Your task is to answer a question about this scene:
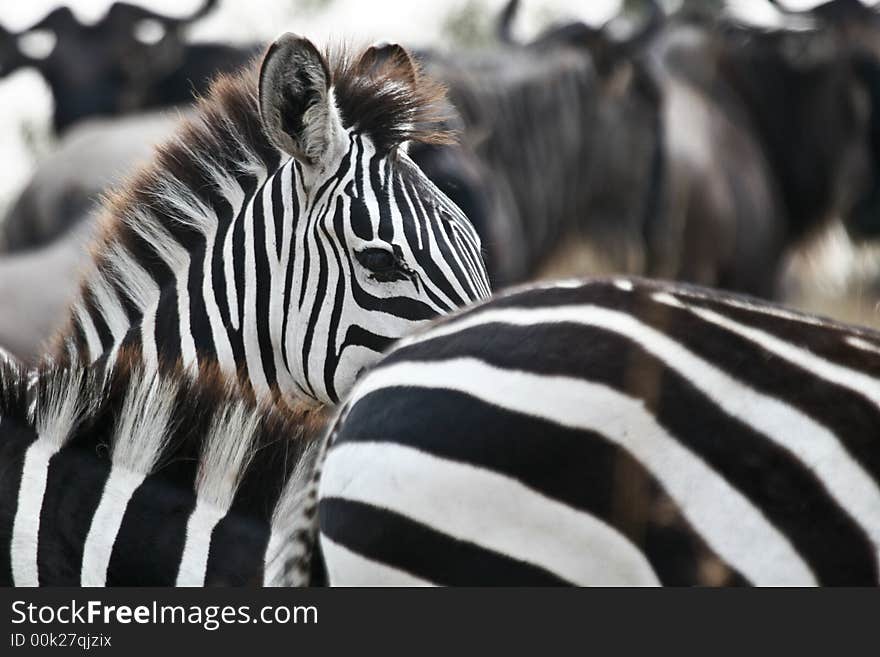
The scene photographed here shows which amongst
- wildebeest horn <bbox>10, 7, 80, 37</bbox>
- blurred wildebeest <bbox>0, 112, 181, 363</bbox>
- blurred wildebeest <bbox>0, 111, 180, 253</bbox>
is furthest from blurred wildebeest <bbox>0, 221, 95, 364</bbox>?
wildebeest horn <bbox>10, 7, 80, 37</bbox>

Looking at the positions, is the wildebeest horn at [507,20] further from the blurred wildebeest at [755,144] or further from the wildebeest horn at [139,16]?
the wildebeest horn at [139,16]

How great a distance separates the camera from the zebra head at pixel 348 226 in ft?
10.8

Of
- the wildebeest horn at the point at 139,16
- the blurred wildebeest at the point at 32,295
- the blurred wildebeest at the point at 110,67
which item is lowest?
the blurred wildebeest at the point at 32,295

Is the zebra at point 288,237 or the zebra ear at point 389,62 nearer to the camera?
the zebra at point 288,237

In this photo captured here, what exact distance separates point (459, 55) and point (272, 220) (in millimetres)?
8553

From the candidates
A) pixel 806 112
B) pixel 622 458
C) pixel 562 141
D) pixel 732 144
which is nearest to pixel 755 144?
pixel 732 144

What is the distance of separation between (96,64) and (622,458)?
1343cm

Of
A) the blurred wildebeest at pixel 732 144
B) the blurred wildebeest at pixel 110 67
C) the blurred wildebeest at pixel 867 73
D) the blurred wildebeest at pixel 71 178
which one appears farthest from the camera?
the blurred wildebeest at pixel 110 67

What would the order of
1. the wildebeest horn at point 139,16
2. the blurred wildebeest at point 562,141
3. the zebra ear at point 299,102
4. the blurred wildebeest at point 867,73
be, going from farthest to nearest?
the wildebeest horn at point 139,16 → the blurred wildebeest at point 867,73 → the blurred wildebeest at point 562,141 → the zebra ear at point 299,102

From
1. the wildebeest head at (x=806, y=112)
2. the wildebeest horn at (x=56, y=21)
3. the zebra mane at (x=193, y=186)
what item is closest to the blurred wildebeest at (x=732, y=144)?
the wildebeest head at (x=806, y=112)

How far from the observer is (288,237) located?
3.42 m

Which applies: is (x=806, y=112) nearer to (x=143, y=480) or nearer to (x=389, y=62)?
(x=389, y=62)

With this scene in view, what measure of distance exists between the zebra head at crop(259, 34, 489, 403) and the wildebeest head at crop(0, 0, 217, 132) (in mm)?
11109

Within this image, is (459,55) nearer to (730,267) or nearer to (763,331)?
(730,267)
